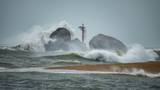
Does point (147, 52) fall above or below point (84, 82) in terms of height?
above

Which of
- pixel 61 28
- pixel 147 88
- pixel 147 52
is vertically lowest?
pixel 147 88

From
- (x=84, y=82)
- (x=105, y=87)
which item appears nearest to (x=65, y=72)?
(x=84, y=82)

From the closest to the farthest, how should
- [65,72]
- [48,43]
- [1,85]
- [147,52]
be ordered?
1. [1,85]
2. [65,72]
3. [147,52]
4. [48,43]

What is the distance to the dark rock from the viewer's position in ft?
125

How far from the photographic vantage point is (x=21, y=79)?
10203mm

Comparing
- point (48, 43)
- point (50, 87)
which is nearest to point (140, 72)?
point (50, 87)

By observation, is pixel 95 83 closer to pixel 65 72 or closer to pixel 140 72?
pixel 65 72

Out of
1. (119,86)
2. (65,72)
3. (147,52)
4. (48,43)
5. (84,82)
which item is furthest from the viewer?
(48,43)

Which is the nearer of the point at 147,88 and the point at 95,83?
the point at 147,88

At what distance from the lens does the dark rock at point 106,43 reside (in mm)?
38188

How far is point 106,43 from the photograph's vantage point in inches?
1527

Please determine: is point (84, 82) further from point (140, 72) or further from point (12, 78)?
point (140, 72)

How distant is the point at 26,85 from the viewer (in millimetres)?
9008

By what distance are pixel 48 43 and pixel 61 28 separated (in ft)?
10.3
